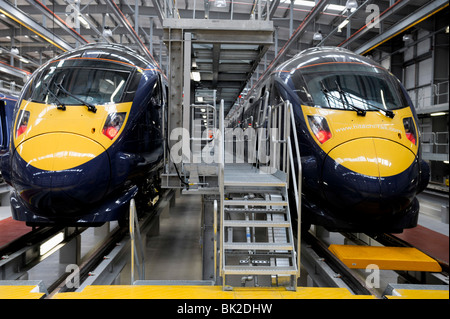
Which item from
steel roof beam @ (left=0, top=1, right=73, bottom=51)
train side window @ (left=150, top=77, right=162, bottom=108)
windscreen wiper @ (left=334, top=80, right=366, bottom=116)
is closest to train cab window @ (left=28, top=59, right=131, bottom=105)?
train side window @ (left=150, top=77, right=162, bottom=108)

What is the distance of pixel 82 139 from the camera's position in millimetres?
4223

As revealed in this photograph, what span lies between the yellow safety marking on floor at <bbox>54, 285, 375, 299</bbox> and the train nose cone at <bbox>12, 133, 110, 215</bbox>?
130cm

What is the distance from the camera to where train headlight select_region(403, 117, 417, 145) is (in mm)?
4387

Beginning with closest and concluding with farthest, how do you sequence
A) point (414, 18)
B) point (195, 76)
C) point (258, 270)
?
point (258, 270) → point (195, 76) → point (414, 18)

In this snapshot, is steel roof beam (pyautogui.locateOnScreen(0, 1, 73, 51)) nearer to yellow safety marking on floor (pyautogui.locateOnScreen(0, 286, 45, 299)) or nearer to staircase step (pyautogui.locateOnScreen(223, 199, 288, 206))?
yellow safety marking on floor (pyautogui.locateOnScreen(0, 286, 45, 299))

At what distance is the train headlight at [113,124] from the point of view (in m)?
4.45

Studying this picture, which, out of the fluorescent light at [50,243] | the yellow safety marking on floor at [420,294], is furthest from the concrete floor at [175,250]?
the yellow safety marking on floor at [420,294]

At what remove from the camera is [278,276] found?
11.3ft

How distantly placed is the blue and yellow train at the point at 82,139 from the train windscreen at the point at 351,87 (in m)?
2.53

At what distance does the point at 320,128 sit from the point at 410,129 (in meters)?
1.20

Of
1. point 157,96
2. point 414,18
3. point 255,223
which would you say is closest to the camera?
point 255,223

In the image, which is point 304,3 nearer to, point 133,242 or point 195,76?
point 195,76

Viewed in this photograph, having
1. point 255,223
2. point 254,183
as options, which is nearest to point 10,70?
point 254,183
